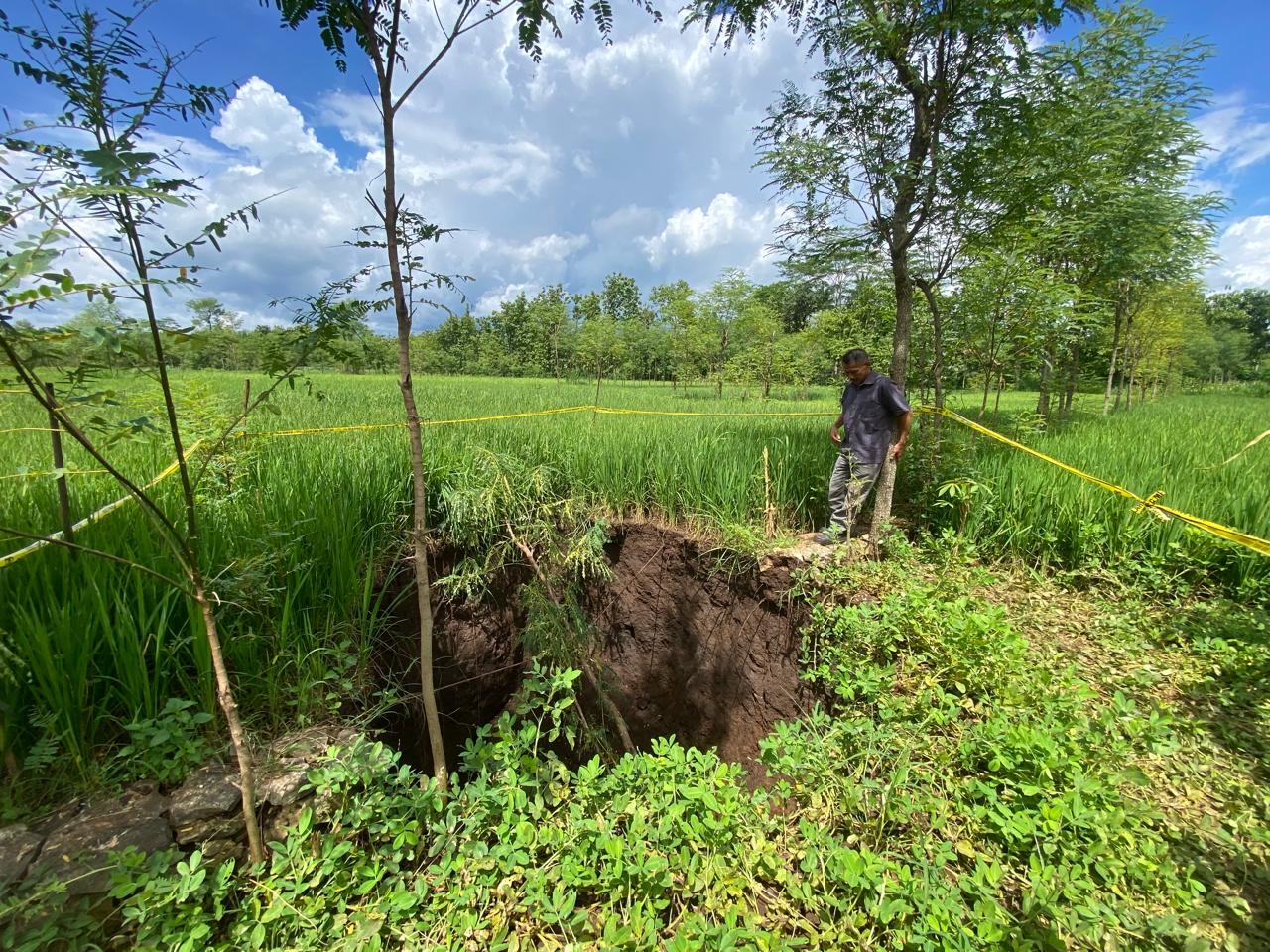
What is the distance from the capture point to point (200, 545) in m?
2.28

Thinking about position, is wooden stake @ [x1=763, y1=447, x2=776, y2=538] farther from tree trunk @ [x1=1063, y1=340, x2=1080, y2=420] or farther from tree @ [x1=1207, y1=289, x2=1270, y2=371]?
tree @ [x1=1207, y1=289, x2=1270, y2=371]

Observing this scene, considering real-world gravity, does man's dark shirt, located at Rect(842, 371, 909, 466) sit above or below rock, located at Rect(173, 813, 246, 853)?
above

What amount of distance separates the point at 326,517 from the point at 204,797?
1429mm

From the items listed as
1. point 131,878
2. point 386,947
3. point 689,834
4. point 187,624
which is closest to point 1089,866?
point 689,834

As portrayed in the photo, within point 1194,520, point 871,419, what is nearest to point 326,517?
point 871,419

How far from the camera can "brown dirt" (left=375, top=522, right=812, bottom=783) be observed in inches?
132

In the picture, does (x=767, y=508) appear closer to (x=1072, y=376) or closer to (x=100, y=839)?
(x=100, y=839)

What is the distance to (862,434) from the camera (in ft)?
13.0

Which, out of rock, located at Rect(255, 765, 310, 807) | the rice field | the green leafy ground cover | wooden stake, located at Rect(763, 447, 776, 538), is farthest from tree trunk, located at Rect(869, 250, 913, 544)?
rock, located at Rect(255, 765, 310, 807)

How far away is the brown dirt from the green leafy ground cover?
40.9 inches

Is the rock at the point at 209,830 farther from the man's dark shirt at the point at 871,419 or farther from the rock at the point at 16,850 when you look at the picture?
the man's dark shirt at the point at 871,419

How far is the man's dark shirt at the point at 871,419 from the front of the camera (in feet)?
12.6

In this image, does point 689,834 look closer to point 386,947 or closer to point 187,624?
point 386,947

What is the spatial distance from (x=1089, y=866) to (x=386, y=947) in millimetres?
2401
